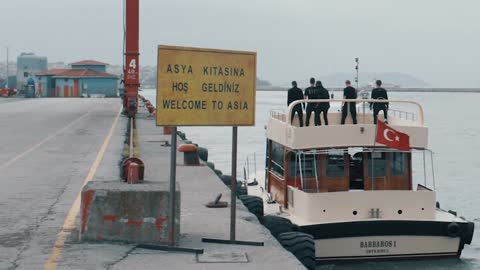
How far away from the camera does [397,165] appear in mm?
16734

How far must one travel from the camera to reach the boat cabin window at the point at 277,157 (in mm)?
18203

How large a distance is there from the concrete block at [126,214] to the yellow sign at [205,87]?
3.61ft

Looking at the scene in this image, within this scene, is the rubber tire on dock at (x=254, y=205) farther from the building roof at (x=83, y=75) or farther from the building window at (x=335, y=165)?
the building roof at (x=83, y=75)

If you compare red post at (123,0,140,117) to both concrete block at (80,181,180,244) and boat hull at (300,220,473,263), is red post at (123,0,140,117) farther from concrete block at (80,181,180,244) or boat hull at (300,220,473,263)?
concrete block at (80,181,180,244)

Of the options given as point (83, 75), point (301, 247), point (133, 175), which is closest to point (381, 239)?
point (301, 247)

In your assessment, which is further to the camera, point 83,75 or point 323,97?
point 83,75

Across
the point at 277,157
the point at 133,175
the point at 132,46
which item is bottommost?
the point at 277,157

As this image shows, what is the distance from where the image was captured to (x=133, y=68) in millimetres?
49562

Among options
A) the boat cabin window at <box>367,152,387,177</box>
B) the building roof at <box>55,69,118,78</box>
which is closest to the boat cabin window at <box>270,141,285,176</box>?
the boat cabin window at <box>367,152,387,177</box>

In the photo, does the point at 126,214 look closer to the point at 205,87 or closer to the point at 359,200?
the point at 205,87

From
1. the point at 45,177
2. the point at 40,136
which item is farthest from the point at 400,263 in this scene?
the point at 40,136

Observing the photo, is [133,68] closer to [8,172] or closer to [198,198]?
[8,172]

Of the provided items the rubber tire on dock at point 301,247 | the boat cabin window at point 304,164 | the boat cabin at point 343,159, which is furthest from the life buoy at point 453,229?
the rubber tire on dock at point 301,247

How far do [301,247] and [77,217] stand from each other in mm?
3884
